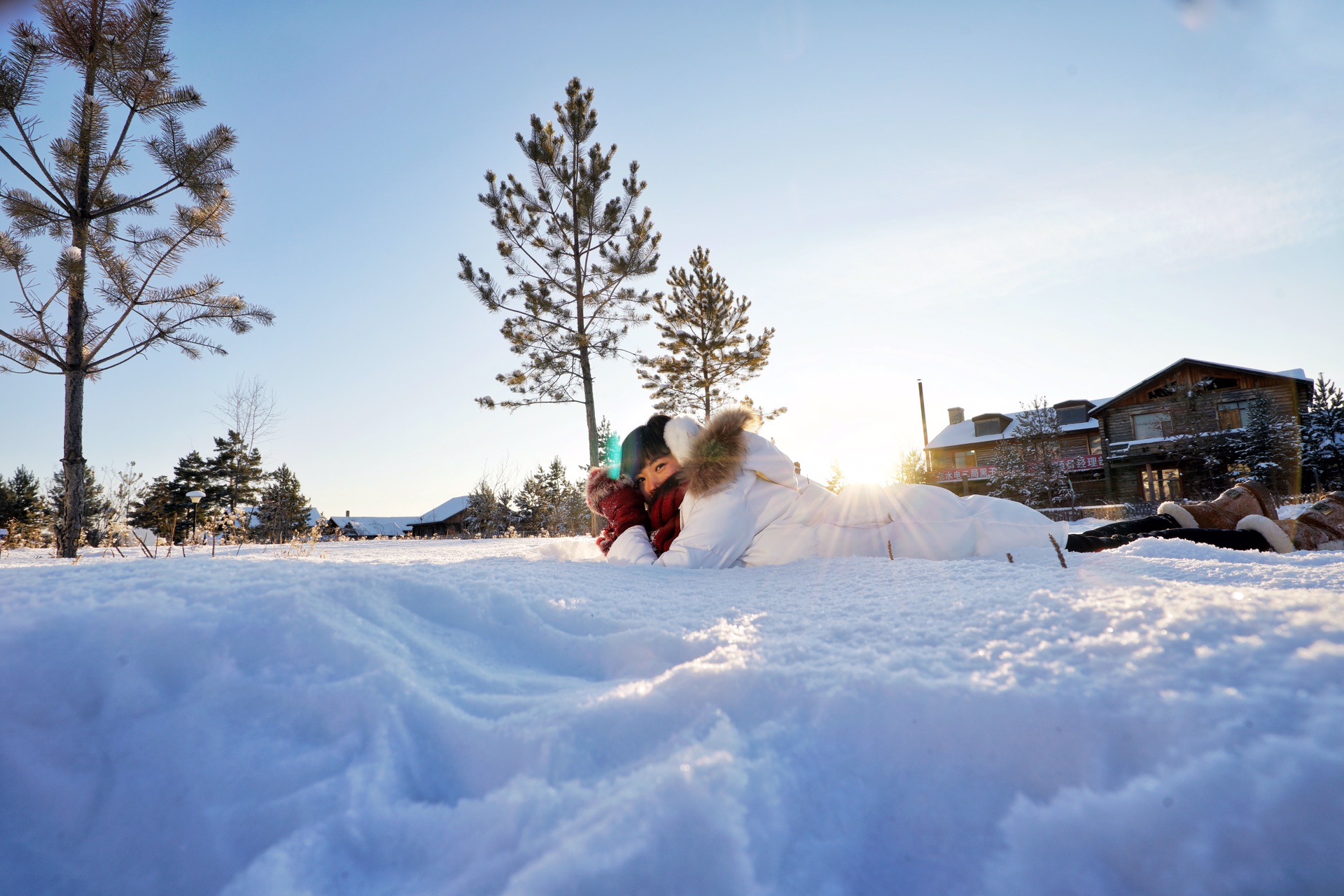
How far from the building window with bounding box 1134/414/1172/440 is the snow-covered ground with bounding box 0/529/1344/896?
97.3 feet

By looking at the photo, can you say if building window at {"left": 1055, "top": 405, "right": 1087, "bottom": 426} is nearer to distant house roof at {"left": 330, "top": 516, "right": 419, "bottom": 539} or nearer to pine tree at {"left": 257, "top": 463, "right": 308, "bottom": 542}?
pine tree at {"left": 257, "top": 463, "right": 308, "bottom": 542}

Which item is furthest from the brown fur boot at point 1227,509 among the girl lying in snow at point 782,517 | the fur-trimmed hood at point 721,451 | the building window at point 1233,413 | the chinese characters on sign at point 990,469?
the building window at point 1233,413

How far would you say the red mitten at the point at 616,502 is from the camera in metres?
2.97

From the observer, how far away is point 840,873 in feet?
2.00

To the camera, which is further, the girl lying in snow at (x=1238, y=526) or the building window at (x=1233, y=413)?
the building window at (x=1233, y=413)

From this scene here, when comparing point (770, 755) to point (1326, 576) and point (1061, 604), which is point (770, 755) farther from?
point (1326, 576)

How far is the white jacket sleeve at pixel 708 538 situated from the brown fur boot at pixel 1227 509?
281 centimetres

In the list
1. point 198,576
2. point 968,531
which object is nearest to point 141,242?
point 198,576

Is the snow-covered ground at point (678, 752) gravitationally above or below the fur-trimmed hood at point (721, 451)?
below

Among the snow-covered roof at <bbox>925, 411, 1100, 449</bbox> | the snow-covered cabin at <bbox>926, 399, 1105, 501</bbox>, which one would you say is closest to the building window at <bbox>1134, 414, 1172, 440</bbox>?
the snow-covered cabin at <bbox>926, 399, 1105, 501</bbox>

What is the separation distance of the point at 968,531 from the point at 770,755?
7.30 ft

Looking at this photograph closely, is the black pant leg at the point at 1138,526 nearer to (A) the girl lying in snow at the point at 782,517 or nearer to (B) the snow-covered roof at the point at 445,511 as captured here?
(A) the girl lying in snow at the point at 782,517

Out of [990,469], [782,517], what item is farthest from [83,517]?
[990,469]

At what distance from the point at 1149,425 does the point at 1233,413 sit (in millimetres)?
2579
